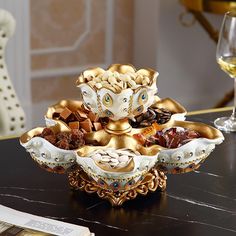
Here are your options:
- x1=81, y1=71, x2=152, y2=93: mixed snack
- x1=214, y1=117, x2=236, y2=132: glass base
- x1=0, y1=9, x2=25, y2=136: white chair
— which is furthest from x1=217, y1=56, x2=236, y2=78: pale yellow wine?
x1=0, y1=9, x2=25, y2=136: white chair

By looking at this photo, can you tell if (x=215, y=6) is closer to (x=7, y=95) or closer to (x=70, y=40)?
(x=70, y=40)

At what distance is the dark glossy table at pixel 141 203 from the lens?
4.49 feet

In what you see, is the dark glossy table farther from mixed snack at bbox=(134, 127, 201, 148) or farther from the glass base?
the glass base

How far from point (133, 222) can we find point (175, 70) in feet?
8.13

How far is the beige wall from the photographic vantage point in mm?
3590

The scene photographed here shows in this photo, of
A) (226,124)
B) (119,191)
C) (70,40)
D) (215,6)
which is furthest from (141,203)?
(70,40)

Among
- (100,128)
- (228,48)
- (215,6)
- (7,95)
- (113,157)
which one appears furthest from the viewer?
(215,6)

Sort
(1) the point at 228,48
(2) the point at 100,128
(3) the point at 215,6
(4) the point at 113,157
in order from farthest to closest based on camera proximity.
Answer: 1. (3) the point at 215,6
2. (1) the point at 228,48
3. (2) the point at 100,128
4. (4) the point at 113,157

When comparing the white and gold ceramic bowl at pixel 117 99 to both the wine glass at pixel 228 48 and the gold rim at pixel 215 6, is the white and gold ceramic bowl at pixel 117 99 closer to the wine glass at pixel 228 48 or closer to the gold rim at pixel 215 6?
the wine glass at pixel 228 48

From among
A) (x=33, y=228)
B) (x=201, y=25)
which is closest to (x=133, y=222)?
(x=33, y=228)

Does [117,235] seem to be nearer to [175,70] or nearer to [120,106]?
[120,106]

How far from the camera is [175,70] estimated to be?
380cm

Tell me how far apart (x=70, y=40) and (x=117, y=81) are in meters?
2.27

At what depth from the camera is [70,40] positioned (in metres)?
3.68
